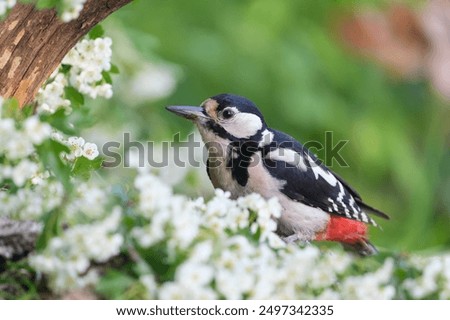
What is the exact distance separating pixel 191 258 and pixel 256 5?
211 centimetres

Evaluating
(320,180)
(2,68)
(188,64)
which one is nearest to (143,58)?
(188,64)

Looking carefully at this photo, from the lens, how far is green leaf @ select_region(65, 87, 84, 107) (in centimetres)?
200

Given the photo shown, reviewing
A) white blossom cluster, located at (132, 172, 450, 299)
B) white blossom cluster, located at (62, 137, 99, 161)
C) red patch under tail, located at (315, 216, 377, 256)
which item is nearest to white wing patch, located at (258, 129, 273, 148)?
red patch under tail, located at (315, 216, 377, 256)

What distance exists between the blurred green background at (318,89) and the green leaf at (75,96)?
1.23 metres

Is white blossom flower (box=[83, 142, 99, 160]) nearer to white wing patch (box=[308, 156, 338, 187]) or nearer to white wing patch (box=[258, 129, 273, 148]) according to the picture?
white wing patch (box=[258, 129, 273, 148])

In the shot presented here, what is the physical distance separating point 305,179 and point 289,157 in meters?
0.07

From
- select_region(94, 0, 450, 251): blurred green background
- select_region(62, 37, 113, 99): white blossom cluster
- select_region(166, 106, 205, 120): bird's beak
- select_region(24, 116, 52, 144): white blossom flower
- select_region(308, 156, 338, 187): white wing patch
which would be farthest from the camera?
select_region(94, 0, 450, 251): blurred green background

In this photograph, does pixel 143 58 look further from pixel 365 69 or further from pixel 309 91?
pixel 365 69

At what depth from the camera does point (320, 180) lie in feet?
7.50

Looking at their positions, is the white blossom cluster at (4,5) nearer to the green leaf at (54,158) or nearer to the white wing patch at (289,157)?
the green leaf at (54,158)

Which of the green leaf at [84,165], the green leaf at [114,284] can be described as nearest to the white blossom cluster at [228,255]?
the green leaf at [114,284]

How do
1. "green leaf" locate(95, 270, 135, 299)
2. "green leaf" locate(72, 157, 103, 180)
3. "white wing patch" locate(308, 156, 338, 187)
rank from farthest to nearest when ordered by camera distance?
"white wing patch" locate(308, 156, 338, 187) < "green leaf" locate(72, 157, 103, 180) < "green leaf" locate(95, 270, 135, 299)

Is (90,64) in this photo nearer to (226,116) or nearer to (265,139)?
(226,116)

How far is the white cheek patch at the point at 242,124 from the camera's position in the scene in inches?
84.8
